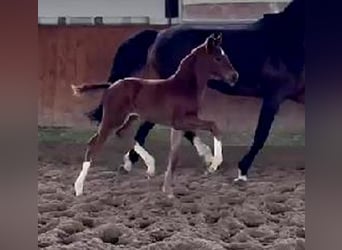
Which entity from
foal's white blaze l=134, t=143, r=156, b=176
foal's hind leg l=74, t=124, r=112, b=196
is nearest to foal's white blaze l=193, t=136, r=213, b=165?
foal's white blaze l=134, t=143, r=156, b=176

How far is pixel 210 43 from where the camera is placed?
6.97 feet

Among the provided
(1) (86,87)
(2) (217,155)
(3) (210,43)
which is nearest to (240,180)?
(2) (217,155)

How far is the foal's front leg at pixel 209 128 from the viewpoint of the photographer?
2.13 meters

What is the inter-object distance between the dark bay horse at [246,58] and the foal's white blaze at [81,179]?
103mm

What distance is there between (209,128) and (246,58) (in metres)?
0.20

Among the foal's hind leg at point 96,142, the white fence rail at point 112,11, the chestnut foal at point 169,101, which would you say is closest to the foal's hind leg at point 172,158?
the chestnut foal at point 169,101

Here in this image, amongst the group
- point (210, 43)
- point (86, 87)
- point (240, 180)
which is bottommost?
point (240, 180)

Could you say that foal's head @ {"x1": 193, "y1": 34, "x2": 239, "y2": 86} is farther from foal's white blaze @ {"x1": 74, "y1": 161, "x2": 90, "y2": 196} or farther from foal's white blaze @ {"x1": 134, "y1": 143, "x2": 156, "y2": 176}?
foal's white blaze @ {"x1": 74, "y1": 161, "x2": 90, "y2": 196}

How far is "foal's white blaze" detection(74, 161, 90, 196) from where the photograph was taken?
84.3 inches

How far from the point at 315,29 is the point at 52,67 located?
66cm

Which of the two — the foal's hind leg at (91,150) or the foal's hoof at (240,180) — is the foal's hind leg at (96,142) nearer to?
the foal's hind leg at (91,150)

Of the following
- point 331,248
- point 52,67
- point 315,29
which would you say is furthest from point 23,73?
point 331,248

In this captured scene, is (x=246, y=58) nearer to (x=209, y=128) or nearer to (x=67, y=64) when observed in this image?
(x=209, y=128)

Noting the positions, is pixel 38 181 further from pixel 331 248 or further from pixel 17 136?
pixel 331 248
